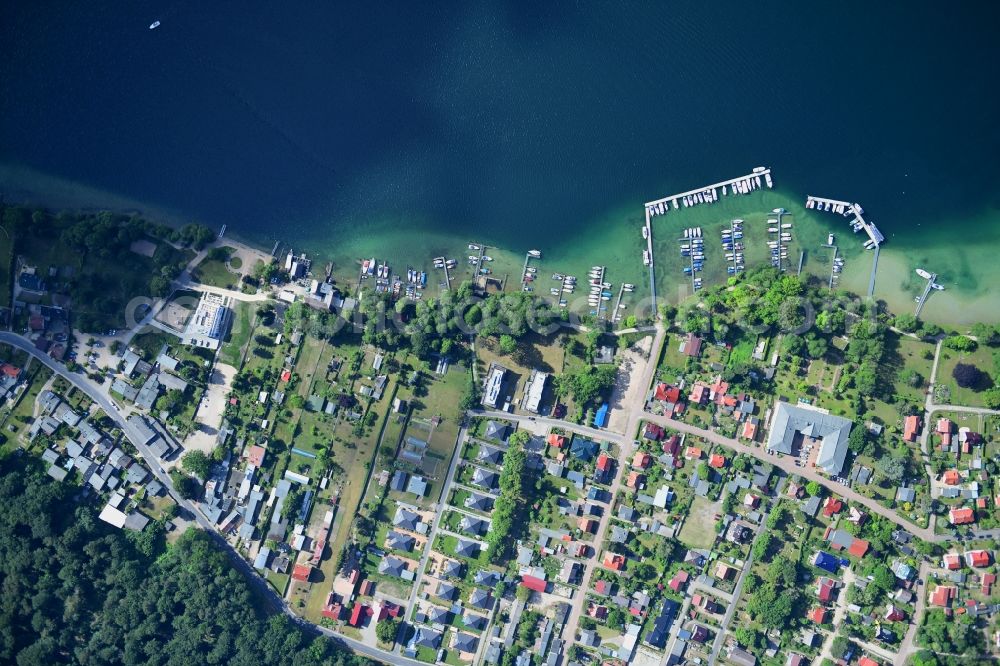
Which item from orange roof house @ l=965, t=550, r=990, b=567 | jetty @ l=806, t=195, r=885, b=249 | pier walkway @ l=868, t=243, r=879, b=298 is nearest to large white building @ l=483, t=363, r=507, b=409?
jetty @ l=806, t=195, r=885, b=249

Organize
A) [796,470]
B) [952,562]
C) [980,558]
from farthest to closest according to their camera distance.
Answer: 1. [796,470]
2. [952,562]
3. [980,558]

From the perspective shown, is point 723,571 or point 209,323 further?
point 209,323

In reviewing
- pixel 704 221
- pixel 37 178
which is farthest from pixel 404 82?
pixel 37 178

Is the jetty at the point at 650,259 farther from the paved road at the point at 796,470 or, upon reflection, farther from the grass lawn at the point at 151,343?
the grass lawn at the point at 151,343

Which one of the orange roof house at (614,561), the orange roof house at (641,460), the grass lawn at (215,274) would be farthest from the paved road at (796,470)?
the grass lawn at (215,274)

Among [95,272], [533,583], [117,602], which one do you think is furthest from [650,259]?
[117,602]

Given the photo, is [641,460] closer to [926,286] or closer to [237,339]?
[926,286]

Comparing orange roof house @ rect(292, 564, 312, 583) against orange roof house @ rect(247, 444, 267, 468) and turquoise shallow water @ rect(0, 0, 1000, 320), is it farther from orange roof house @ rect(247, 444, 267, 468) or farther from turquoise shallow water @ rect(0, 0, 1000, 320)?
turquoise shallow water @ rect(0, 0, 1000, 320)

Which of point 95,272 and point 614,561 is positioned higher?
point 95,272
